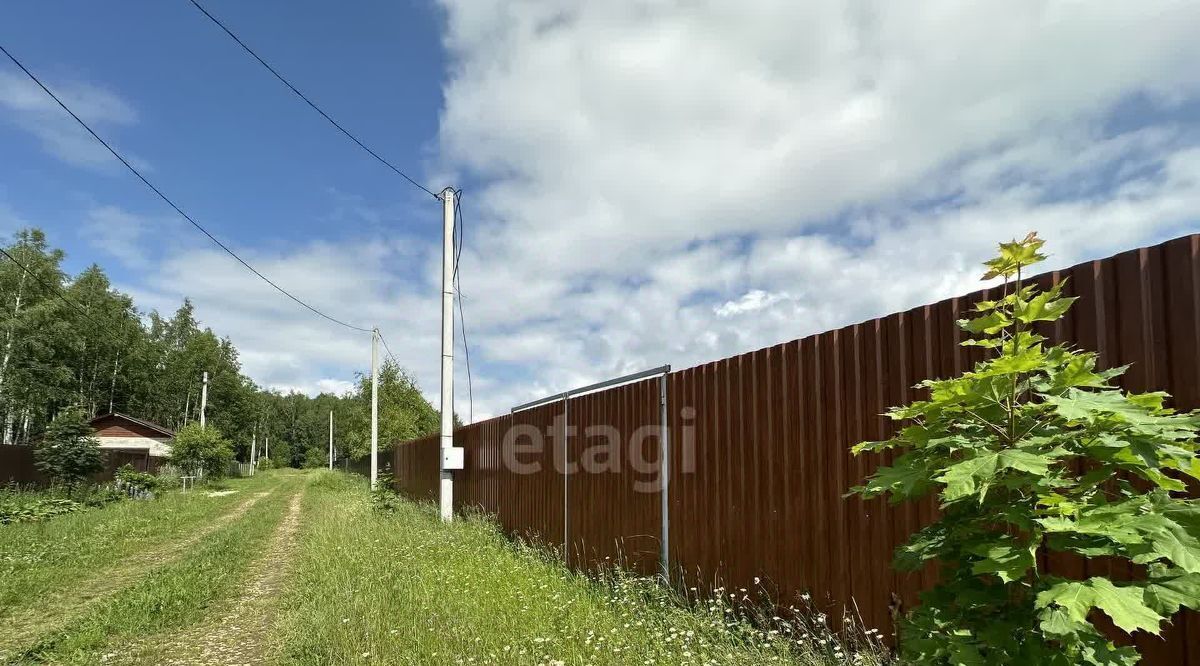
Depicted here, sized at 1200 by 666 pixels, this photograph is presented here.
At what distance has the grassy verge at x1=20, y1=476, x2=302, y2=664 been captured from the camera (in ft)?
16.4

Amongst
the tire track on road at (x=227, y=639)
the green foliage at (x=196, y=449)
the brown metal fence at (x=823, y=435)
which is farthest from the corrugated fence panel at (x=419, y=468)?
the green foliage at (x=196, y=449)

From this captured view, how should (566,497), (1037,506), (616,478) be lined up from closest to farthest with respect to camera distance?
(1037,506) < (616,478) < (566,497)

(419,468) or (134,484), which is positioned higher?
(419,468)

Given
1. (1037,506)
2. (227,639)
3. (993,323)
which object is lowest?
(227,639)

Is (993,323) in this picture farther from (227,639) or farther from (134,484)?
(134,484)

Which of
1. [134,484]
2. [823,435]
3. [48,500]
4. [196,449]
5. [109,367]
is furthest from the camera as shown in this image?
[109,367]

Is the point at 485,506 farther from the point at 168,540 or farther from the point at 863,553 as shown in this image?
the point at 863,553

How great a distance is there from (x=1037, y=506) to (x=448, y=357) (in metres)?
10.0

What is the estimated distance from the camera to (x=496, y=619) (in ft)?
15.8

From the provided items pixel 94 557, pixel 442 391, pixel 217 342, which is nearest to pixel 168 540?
pixel 94 557

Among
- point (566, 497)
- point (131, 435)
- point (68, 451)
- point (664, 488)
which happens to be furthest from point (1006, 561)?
point (131, 435)

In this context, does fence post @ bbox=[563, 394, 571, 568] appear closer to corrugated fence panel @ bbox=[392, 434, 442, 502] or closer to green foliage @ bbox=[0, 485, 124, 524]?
corrugated fence panel @ bbox=[392, 434, 442, 502]

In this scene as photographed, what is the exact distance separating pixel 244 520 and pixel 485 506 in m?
7.12

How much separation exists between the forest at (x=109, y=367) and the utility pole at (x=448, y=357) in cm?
1533
